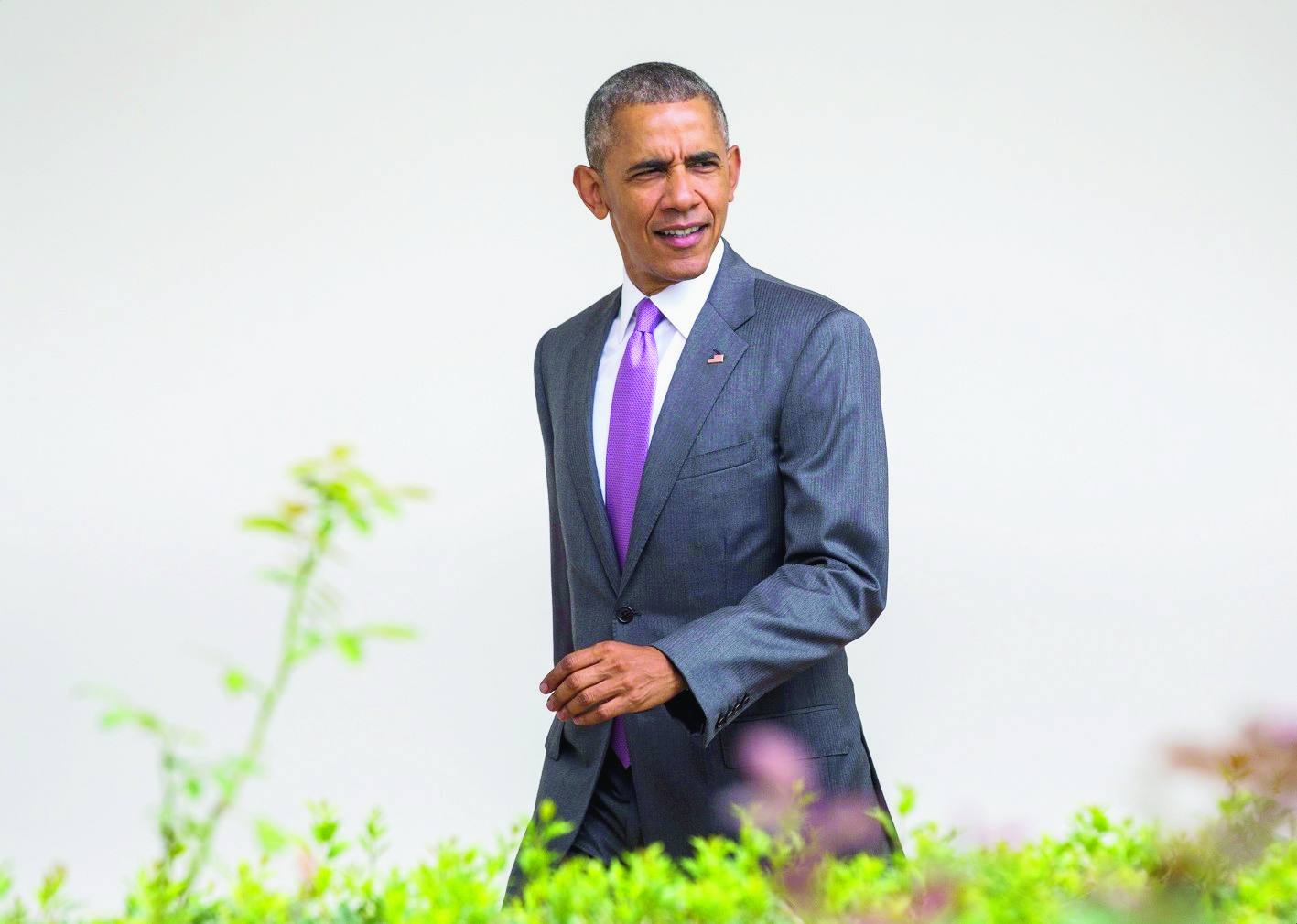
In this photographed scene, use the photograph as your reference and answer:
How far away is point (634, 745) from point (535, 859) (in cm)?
97

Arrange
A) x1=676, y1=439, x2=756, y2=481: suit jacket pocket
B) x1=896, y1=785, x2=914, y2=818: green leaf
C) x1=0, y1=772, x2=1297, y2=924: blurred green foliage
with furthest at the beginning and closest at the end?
x1=676, y1=439, x2=756, y2=481: suit jacket pocket, x1=896, y1=785, x2=914, y2=818: green leaf, x1=0, y1=772, x2=1297, y2=924: blurred green foliage

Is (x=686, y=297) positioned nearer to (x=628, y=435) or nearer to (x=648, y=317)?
(x=648, y=317)

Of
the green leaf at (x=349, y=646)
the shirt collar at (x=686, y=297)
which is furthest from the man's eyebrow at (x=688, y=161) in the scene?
the green leaf at (x=349, y=646)

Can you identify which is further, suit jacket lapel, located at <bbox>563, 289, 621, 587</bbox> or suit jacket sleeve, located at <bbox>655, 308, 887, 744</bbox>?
suit jacket lapel, located at <bbox>563, 289, 621, 587</bbox>

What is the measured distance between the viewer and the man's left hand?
2.01 meters

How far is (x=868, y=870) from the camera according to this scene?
1330 mm

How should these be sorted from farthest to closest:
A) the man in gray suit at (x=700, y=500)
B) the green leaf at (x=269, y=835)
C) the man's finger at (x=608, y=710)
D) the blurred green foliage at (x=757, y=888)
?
1. the man in gray suit at (x=700, y=500)
2. the man's finger at (x=608, y=710)
3. the blurred green foliage at (x=757, y=888)
4. the green leaf at (x=269, y=835)

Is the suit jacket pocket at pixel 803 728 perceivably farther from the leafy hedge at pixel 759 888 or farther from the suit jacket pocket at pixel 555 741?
the leafy hedge at pixel 759 888

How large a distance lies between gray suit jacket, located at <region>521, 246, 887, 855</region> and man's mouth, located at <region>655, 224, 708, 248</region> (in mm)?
88

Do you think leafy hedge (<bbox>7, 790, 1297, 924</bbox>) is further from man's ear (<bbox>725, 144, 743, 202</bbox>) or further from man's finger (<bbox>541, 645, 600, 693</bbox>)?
man's ear (<bbox>725, 144, 743, 202</bbox>)

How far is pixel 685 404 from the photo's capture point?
234 cm

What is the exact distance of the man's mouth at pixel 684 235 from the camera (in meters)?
2.41

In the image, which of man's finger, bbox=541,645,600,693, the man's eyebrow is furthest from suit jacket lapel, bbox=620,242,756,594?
man's finger, bbox=541,645,600,693

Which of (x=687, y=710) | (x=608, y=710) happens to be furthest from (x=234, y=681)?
(x=687, y=710)
